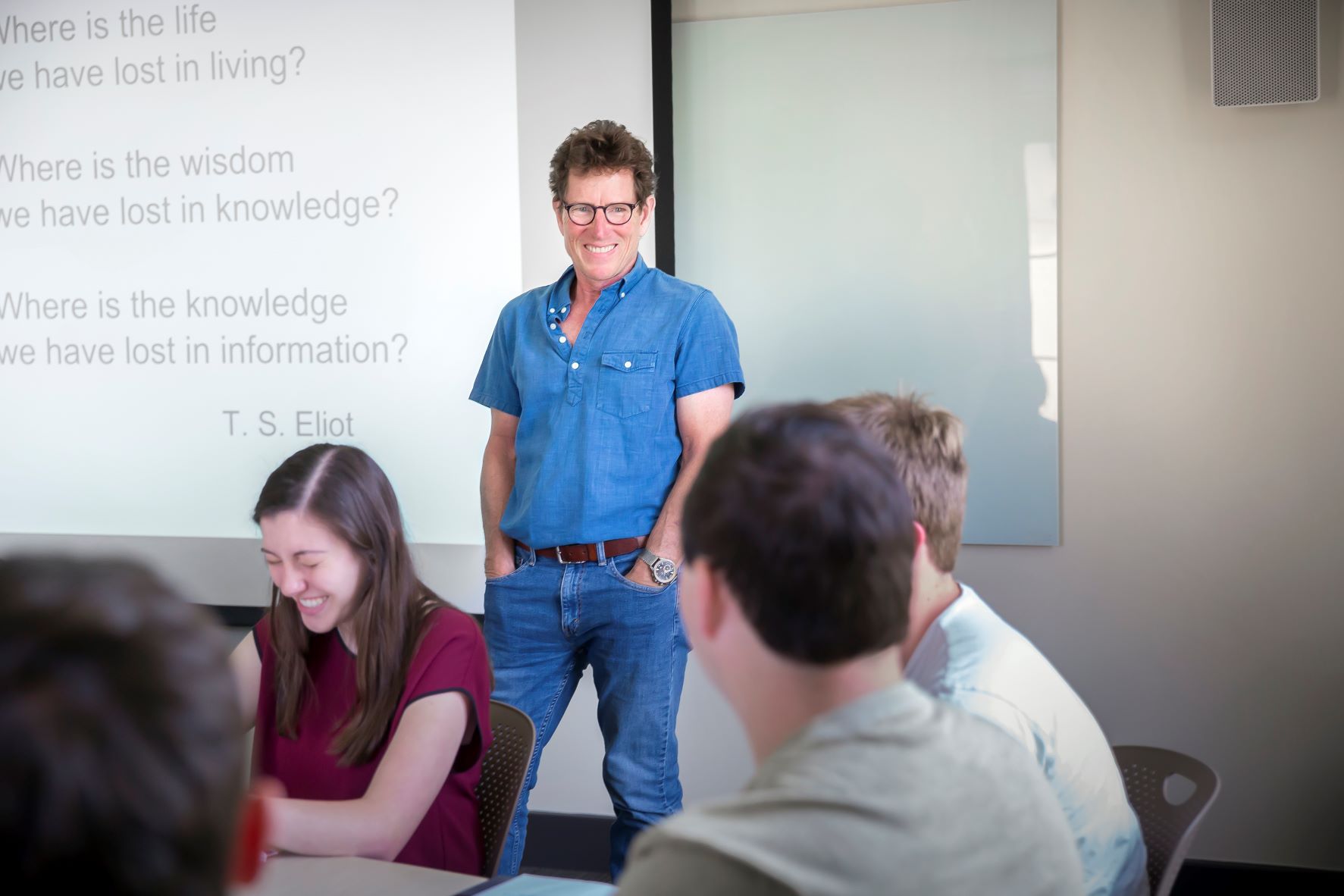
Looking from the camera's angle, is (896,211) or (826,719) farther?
(896,211)

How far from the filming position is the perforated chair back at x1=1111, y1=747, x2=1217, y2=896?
1.52 m

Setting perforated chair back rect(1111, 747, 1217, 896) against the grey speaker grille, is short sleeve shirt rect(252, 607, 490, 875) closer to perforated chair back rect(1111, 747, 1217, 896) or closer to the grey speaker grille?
perforated chair back rect(1111, 747, 1217, 896)

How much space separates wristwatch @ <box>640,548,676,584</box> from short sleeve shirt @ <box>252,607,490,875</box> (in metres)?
0.63

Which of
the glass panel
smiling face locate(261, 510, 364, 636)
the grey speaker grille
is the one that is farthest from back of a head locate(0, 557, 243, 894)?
the grey speaker grille

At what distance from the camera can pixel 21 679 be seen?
507 mm

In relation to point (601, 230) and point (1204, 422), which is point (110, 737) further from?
point (1204, 422)

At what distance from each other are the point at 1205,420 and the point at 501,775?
6.48ft

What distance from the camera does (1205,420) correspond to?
2.81 m

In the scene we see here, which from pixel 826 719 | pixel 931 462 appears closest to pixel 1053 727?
pixel 931 462

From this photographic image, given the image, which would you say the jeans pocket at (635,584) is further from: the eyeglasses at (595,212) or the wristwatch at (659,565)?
the eyeglasses at (595,212)

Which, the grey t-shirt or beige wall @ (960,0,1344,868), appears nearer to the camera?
the grey t-shirt

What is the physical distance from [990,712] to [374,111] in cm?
257

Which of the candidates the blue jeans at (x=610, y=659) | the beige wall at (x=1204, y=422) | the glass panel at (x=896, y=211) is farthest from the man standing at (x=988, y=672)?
the beige wall at (x=1204, y=422)

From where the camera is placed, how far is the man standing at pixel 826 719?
79 cm
